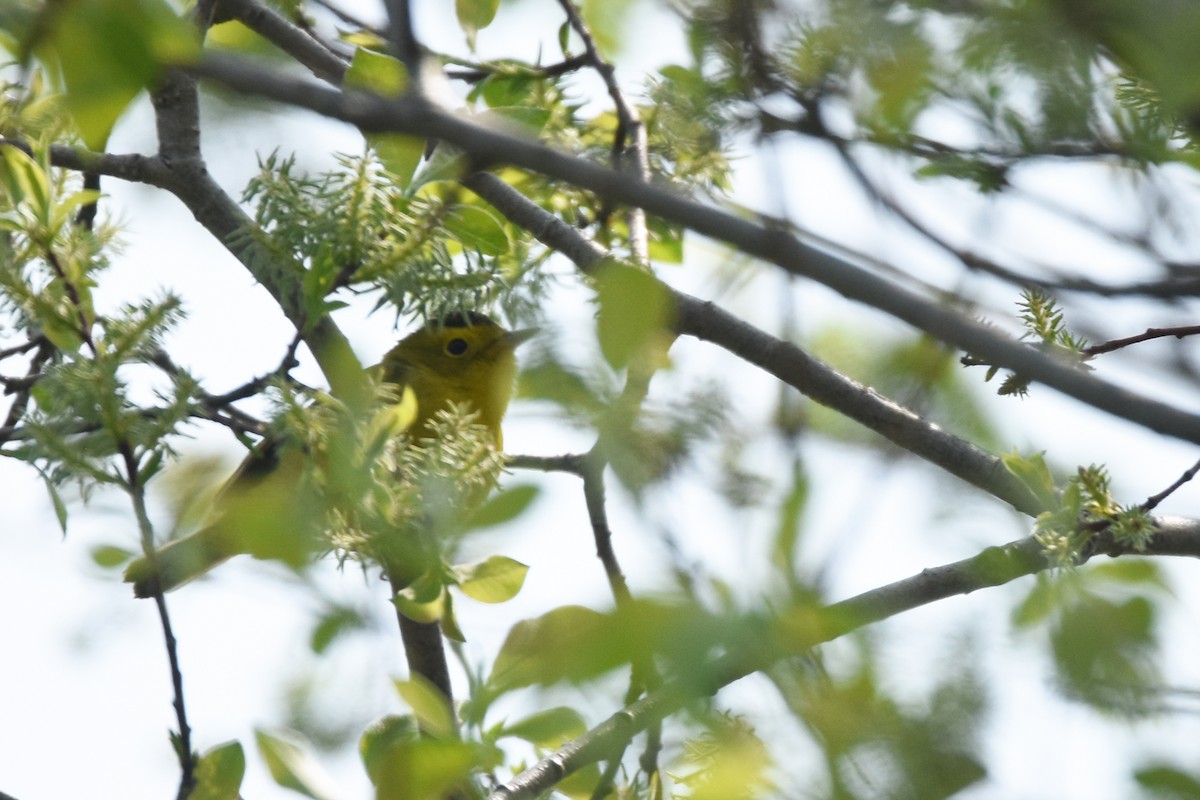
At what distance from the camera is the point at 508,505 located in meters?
1.85

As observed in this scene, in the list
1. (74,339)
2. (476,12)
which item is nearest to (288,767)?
(74,339)

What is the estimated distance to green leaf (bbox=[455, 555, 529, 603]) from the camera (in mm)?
2303

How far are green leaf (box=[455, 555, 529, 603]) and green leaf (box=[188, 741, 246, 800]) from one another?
52cm

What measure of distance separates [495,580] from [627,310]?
1.00 meters

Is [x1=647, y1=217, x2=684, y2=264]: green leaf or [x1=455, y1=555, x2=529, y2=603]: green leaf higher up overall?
[x1=647, y1=217, x2=684, y2=264]: green leaf

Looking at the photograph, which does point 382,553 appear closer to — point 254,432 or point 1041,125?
point 254,432

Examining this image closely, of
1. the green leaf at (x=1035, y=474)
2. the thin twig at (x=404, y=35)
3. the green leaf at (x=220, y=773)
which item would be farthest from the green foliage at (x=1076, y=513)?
the green leaf at (x=220, y=773)

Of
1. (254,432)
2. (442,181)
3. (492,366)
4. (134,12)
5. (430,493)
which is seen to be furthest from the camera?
(492,366)

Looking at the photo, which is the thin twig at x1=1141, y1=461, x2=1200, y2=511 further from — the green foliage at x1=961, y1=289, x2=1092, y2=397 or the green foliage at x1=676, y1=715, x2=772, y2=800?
the green foliage at x1=676, y1=715, x2=772, y2=800

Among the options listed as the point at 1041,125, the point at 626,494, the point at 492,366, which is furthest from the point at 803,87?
the point at 492,366

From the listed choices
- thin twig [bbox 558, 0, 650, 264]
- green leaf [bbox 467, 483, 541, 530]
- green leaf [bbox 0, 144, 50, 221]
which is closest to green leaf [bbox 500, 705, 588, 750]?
green leaf [bbox 467, 483, 541, 530]

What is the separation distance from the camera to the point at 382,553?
2.01 metres

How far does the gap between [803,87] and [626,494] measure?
0.95 metres

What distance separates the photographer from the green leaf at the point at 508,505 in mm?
1848
